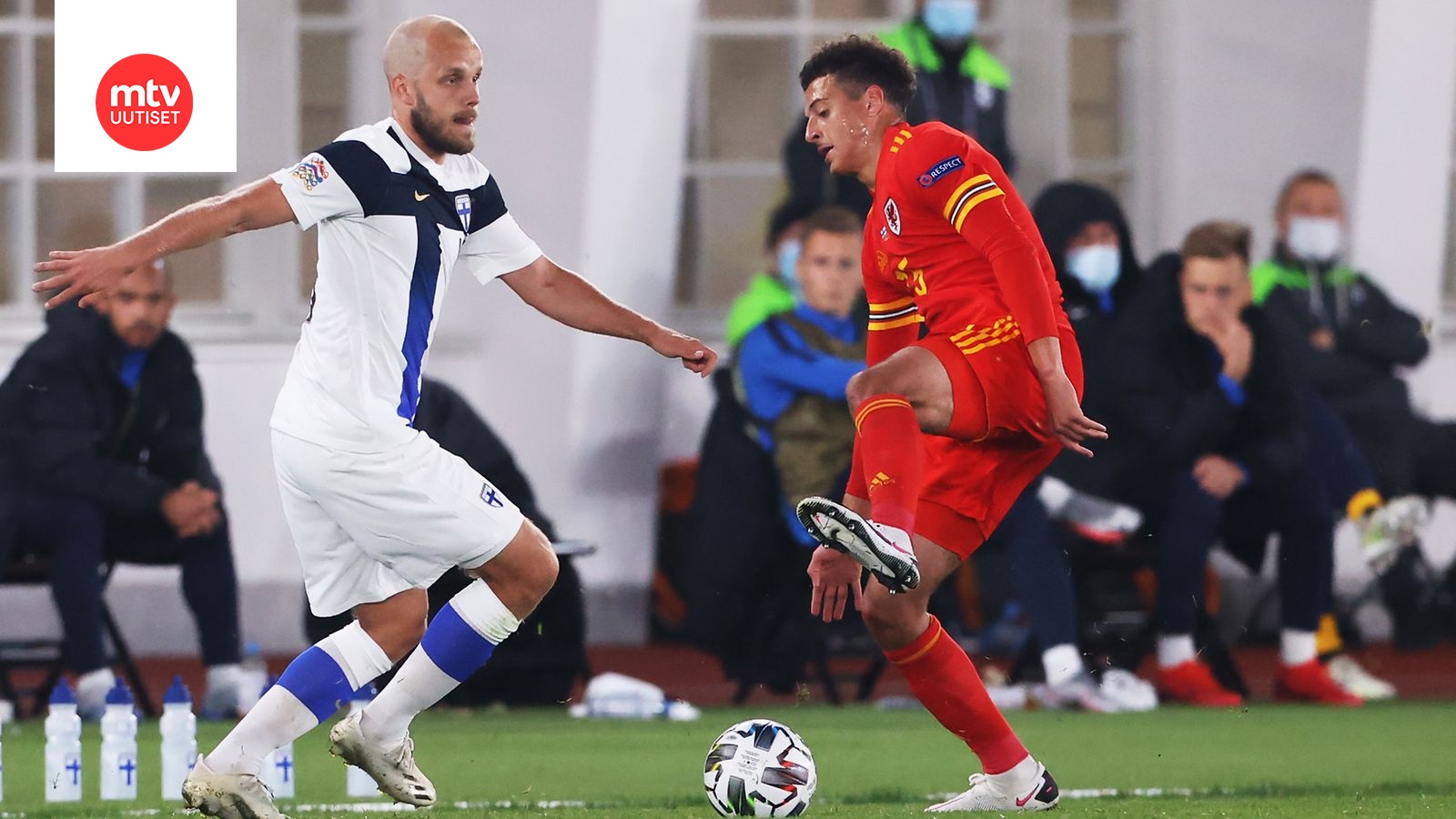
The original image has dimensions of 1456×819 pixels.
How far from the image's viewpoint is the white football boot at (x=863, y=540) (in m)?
5.00

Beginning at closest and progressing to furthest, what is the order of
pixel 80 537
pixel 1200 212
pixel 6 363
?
pixel 80 537 → pixel 6 363 → pixel 1200 212

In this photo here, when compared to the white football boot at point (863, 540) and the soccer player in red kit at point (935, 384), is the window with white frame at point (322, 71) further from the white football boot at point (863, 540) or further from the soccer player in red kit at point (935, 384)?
the white football boot at point (863, 540)

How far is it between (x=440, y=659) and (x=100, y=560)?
3.92 m

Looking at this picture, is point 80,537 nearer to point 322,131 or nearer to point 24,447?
point 24,447

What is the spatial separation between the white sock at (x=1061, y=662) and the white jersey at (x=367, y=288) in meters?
4.17

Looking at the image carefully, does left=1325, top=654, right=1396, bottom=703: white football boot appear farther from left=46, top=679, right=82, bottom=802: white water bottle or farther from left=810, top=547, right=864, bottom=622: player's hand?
left=46, top=679, right=82, bottom=802: white water bottle

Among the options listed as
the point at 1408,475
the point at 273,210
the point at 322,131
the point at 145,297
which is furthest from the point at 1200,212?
the point at 273,210

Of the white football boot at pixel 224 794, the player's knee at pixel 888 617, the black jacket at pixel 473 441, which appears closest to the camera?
the white football boot at pixel 224 794

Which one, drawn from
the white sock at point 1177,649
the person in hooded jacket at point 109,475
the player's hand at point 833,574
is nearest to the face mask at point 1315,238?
the white sock at point 1177,649

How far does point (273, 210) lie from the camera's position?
491 centimetres

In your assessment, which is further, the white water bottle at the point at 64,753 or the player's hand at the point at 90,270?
the white water bottle at the point at 64,753

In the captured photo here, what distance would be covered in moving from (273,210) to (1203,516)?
518cm

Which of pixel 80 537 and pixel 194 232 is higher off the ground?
pixel 194 232

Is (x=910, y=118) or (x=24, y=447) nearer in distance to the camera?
(x=24, y=447)
